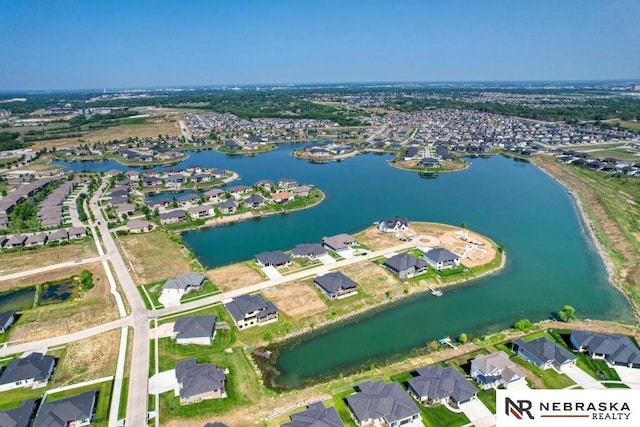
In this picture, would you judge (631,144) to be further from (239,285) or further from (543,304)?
(239,285)

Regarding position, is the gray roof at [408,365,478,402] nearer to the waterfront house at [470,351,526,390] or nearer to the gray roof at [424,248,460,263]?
the waterfront house at [470,351,526,390]

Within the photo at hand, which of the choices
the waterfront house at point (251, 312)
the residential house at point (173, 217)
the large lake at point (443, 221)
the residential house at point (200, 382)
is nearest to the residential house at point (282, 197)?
the large lake at point (443, 221)

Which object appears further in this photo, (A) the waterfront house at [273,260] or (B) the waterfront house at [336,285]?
(A) the waterfront house at [273,260]

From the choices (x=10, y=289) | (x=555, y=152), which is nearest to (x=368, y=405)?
(x=10, y=289)

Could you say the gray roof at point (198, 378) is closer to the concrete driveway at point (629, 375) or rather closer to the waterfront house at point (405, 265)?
the waterfront house at point (405, 265)

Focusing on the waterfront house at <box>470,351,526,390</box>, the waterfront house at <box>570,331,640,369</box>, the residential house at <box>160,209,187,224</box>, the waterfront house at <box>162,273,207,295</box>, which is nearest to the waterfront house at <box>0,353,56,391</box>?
the waterfront house at <box>162,273,207,295</box>

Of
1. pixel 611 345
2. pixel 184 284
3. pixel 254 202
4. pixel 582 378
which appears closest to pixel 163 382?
pixel 184 284
